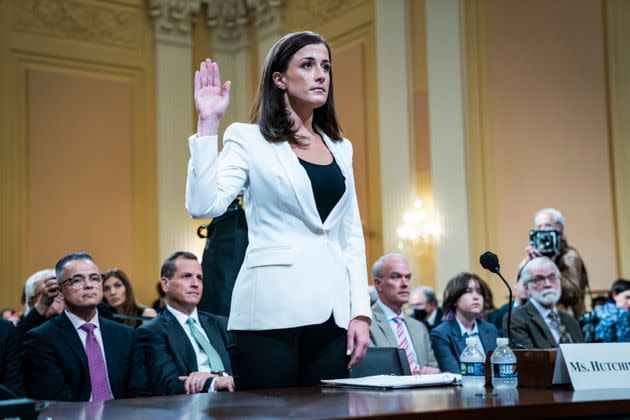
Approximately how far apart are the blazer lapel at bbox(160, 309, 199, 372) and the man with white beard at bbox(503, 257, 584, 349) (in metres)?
1.88

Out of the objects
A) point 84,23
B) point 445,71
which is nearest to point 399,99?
point 445,71

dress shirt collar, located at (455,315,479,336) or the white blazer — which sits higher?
the white blazer

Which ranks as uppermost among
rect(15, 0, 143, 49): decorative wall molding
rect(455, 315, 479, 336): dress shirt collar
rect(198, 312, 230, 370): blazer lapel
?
rect(15, 0, 143, 49): decorative wall molding

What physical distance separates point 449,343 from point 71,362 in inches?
87.9

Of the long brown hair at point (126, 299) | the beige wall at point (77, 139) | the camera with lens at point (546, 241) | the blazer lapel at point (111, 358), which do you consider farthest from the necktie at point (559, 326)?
the beige wall at point (77, 139)

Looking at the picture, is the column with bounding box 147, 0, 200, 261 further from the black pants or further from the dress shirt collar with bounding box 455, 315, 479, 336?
the black pants

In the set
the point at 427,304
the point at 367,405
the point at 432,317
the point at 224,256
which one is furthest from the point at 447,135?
the point at 367,405

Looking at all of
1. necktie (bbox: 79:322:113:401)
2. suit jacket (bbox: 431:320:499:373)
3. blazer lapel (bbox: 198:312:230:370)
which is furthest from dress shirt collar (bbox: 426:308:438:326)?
necktie (bbox: 79:322:113:401)

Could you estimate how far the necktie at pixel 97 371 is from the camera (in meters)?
3.77

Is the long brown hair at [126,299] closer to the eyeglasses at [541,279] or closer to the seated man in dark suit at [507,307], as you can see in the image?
the seated man in dark suit at [507,307]

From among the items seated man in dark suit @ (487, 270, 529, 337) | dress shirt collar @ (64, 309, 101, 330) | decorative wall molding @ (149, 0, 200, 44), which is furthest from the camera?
decorative wall molding @ (149, 0, 200, 44)

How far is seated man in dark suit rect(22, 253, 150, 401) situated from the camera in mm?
3701

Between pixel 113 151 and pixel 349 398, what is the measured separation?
1020 centimetres

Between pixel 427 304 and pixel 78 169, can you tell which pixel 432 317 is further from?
pixel 78 169
